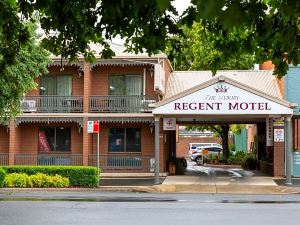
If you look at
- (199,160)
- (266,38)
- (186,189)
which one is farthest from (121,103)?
Answer: (266,38)

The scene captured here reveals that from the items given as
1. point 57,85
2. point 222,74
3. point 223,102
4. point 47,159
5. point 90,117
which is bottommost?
point 47,159

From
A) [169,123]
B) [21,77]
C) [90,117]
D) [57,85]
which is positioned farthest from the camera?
[57,85]

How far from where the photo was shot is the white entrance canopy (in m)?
26.7

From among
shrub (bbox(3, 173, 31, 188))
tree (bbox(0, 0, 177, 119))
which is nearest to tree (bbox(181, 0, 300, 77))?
tree (bbox(0, 0, 177, 119))

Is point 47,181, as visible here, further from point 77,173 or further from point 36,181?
point 77,173

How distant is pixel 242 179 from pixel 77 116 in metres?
9.34

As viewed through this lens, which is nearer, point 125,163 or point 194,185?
point 194,185

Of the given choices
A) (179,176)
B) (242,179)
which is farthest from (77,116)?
(242,179)

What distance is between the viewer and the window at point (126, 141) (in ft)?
109

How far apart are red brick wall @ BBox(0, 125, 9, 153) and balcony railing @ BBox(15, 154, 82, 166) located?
3.57 feet

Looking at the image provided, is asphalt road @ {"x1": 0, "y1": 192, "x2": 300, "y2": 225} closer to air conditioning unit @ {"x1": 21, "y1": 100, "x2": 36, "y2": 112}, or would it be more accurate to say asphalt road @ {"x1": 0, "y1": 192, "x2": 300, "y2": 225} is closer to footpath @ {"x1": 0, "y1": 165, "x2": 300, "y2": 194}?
footpath @ {"x1": 0, "y1": 165, "x2": 300, "y2": 194}

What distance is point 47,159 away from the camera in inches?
1303

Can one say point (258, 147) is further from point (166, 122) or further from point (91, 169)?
point (91, 169)

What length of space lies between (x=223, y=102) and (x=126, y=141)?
320 inches
